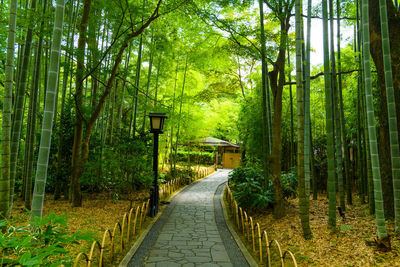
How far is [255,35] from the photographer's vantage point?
5.29m

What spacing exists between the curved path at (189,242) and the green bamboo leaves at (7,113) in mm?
1693

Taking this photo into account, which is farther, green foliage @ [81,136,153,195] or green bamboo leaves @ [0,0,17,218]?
green foliage @ [81,136,153,195]

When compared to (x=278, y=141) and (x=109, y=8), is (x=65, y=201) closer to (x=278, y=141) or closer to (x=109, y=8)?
(x=109, y=8)

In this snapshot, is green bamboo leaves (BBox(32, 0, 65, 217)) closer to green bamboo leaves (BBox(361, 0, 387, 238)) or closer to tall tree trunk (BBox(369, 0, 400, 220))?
green bamboo leaves (BBox(361, 0, 387, 238))

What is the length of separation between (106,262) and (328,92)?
377 centimetres

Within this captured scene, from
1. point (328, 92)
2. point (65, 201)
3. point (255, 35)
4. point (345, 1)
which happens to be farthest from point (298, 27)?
point (65, 201)

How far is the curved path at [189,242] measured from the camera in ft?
12.0

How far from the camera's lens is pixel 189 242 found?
14.8 ft

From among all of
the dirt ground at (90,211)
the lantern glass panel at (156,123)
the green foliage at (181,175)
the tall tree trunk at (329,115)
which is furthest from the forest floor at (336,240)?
the green foliage at (181,175)

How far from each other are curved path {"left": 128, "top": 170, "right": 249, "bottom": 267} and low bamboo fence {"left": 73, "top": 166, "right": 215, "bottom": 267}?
0.26 metres

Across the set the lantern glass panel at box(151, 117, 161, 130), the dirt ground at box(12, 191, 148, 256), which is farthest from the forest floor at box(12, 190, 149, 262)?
the lantern glass panel at box(151, 117, 161, 130)

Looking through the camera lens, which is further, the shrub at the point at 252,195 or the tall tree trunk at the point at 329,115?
the shrub at the point at 252,195

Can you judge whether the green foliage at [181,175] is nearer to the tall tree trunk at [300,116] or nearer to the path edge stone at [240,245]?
the path edge stone at [240,245]

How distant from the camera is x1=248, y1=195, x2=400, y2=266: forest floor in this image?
10.5ft
